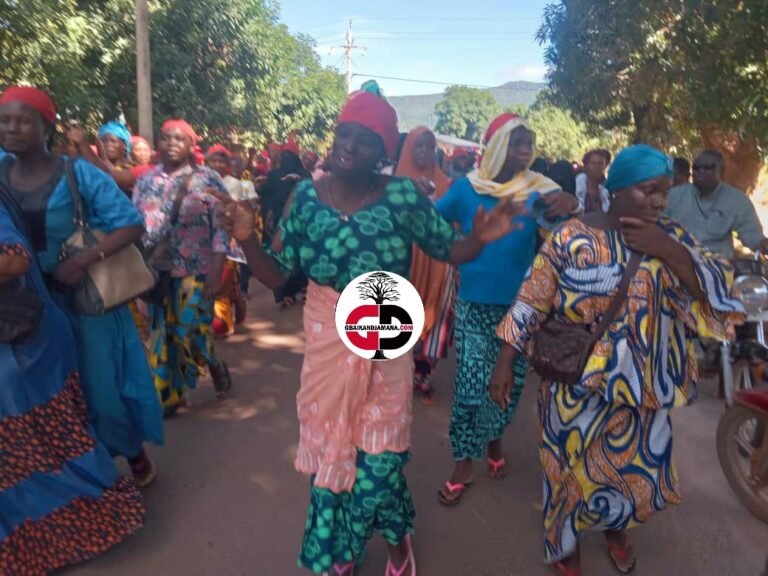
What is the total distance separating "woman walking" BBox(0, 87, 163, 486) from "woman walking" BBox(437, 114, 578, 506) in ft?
5.38

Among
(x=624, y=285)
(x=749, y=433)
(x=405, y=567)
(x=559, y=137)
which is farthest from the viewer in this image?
(x=559, y=137)

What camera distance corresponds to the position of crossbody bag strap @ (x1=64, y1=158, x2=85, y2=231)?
304 cm

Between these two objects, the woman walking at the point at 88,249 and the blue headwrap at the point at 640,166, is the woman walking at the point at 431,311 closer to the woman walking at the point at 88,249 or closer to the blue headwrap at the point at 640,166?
the woman walking at the point at 88,249

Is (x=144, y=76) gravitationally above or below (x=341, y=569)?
above

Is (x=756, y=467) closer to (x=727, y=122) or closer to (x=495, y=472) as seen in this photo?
(x=495, y=472)

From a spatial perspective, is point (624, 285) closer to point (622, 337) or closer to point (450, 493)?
point (622, 337)

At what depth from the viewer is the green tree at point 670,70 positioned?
6.21 metres

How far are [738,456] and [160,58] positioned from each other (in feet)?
45.7

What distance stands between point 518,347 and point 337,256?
2.89 ft

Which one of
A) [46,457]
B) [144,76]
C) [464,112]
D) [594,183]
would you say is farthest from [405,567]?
[464,112]

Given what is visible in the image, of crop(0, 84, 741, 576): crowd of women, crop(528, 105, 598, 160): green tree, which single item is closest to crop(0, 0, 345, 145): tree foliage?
crop(0, 84, 741, 576): crowd of women

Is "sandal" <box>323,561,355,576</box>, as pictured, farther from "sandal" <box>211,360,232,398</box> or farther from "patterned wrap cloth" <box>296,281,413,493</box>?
"sandal" <box>211,360,232,398</box>

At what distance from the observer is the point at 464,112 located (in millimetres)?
105062

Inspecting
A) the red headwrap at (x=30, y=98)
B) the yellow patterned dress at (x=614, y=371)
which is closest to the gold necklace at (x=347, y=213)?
the yellow patterned dress at (x=614, y=371)
